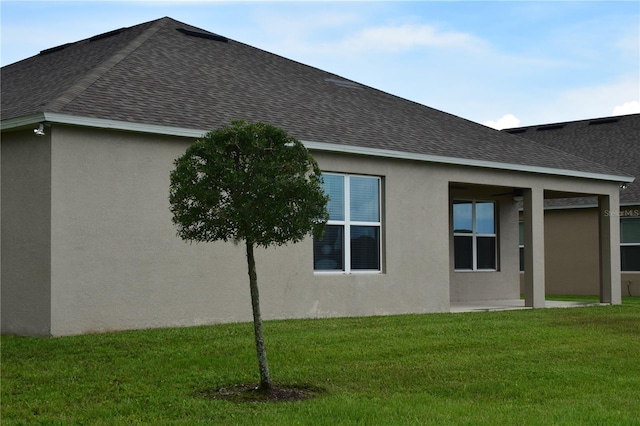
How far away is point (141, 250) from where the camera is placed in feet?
45.9

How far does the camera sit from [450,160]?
1841 cm

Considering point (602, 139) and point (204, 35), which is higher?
point (204, 35)

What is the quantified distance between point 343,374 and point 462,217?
1374 cm

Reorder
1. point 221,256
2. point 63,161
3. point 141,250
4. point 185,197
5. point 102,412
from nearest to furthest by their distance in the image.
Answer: point 102,412 → point 185,197 → point 63,161 → point 141,250 → point 221,256

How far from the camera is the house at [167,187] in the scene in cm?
1329

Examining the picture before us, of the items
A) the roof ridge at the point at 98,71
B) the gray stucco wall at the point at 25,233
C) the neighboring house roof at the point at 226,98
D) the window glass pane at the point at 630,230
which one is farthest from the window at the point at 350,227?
the window glass pane at the point at 630,230

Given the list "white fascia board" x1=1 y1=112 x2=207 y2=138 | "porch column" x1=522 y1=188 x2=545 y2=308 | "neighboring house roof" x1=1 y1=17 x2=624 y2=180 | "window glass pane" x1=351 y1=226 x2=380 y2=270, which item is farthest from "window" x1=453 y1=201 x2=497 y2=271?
"white fascia board" x1=1 y1=112 x2=207 y2=138

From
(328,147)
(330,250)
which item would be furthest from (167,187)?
(330,250)

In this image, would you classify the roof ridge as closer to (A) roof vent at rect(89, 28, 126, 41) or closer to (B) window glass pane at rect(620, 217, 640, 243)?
(A) roof vent at rect(89, 28, 126, 41)

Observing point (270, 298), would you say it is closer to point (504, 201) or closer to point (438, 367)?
point (438, 367)

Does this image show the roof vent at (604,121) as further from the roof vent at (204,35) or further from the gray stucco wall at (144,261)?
the gray stucco wall at (144,261)

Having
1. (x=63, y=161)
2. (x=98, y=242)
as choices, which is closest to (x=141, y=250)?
(x=98, y=242)

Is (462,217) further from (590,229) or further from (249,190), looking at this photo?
(249,190)

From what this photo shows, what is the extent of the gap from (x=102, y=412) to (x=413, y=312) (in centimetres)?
1052
